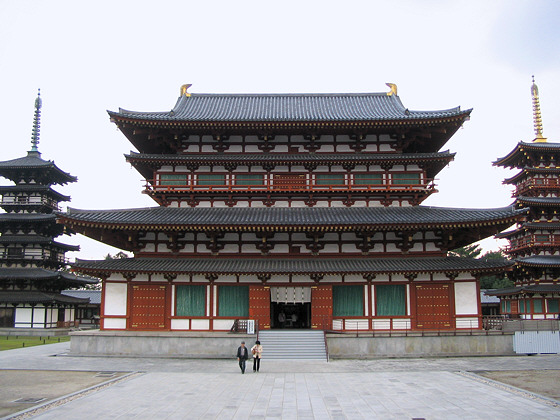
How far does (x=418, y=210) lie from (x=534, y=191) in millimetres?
30432

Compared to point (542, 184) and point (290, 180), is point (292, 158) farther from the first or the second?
point (542, 184)

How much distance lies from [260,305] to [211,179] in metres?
10.1

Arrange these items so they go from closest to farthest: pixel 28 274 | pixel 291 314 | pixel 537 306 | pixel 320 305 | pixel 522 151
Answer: pixel 320 305 < pixel 291 314 < pixel 537 306 < pixel 28 274 < pixel 522 151

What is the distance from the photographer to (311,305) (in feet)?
103

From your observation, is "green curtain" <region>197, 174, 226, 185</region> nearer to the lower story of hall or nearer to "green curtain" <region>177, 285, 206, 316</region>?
the lower story of hall

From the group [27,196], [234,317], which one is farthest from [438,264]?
[27,196]

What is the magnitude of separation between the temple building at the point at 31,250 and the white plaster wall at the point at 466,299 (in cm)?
4484

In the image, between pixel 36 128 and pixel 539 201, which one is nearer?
pixel 539 201

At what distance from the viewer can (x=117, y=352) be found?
1171 inches

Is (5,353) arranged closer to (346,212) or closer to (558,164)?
(346,212)

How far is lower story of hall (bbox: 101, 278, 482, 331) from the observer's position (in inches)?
1227

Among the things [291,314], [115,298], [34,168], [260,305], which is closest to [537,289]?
[291,314]

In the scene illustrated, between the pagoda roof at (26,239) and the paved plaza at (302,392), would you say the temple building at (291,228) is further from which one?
the pagoda roof at (26,239)

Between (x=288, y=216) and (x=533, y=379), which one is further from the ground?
(x=288, y=216)
